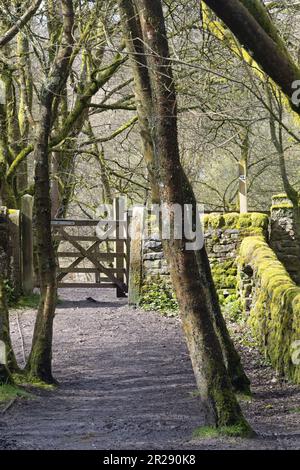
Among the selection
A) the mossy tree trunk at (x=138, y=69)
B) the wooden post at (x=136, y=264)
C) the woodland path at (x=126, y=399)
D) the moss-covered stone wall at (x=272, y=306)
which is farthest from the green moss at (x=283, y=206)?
the mossy tree trunk at (x=138, y=69)

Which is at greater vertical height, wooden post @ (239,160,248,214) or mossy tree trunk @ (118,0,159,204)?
mossy tree trunk @ (118,0,159,204)

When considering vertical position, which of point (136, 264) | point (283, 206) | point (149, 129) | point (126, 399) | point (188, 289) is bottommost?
point (126, 399)

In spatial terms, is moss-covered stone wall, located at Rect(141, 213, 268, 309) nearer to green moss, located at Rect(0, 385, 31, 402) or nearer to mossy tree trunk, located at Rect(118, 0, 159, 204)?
mossy tree trunk, located at Rect(118, 0, 159, 204)

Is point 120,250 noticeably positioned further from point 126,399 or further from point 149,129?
point 149,129

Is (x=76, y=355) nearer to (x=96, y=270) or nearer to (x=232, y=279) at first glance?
(x=232, y=279)

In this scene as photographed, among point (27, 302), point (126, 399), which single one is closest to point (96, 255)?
point (27, 302)

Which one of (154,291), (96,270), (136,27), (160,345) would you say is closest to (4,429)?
(136,27)

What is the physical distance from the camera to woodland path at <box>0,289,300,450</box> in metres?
6.15

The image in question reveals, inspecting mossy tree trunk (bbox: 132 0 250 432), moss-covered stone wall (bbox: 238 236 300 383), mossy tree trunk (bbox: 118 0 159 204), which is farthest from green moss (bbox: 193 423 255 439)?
mossy tree trunk (bbox: 118 0 159 204)

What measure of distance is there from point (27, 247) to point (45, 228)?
7.55 metres

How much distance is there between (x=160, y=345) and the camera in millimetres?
12398

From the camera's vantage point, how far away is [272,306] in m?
10.3

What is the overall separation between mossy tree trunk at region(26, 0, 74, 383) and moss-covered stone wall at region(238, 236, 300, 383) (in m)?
2.72
